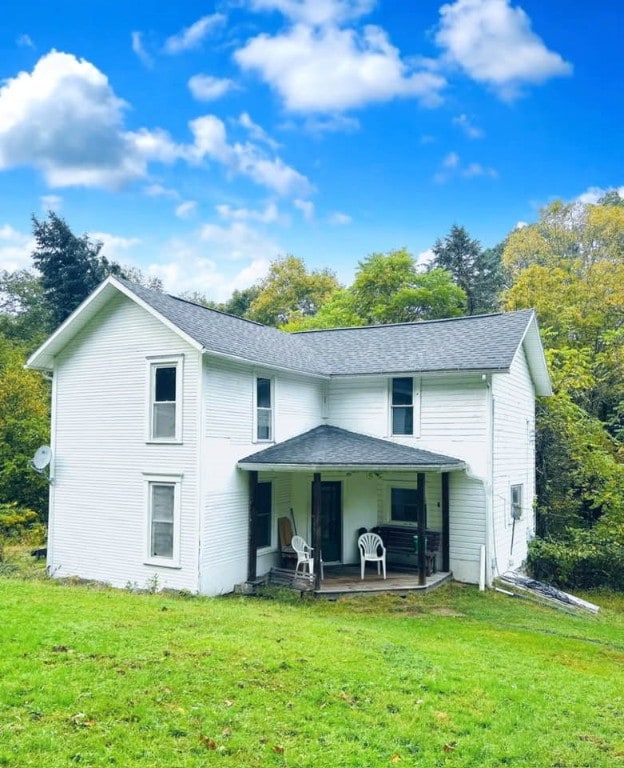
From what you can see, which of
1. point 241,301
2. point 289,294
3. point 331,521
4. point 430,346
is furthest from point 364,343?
point 241,301

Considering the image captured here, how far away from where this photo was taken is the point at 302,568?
13.9 meters

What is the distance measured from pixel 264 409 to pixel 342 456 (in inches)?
93.1

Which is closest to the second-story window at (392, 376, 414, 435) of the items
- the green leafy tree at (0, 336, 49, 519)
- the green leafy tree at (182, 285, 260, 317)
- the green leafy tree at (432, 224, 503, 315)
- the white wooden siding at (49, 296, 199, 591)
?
the white wooden siding at (49, 296, 199, 591)

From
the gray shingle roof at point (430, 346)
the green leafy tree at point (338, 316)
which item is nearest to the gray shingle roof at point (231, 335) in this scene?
the gray shingle roof at point (430, 346)

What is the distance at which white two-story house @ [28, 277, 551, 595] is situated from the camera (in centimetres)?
1234

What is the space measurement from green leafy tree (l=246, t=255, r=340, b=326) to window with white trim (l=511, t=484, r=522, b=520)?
88.6 ft

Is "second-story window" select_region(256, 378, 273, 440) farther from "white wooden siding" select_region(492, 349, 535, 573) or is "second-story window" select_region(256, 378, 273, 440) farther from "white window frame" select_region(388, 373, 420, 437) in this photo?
"white wooden siding" select_region(492, 349, 535, 573)

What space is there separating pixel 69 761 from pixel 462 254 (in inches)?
1547

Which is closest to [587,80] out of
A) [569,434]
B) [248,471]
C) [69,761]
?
[569,434]

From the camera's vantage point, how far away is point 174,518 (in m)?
12.2

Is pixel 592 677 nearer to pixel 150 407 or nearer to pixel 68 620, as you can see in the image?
pixel 68 620

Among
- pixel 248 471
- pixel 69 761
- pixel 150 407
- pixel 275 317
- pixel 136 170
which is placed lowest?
pixel 69 761

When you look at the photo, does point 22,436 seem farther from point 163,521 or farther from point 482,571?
point 482,571

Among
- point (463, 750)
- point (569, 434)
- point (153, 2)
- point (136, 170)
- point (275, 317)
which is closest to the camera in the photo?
point (463, 750)
